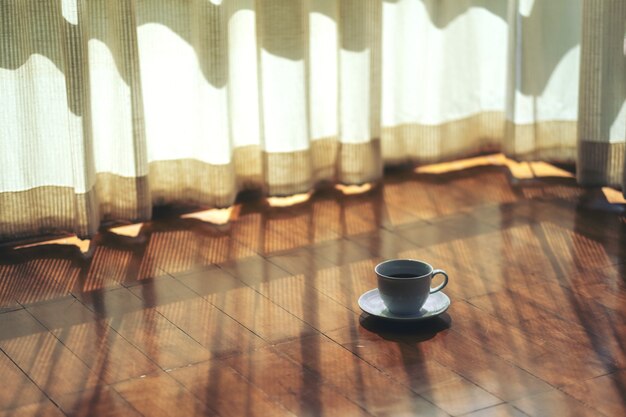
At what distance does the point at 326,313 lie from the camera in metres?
1.70

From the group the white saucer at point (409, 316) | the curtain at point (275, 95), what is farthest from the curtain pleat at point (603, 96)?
the white saucer at point (409, 316)

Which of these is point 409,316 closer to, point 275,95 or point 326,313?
point 326,313

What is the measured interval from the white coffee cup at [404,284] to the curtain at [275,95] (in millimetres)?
670

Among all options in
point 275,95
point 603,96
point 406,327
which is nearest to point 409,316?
point 406,327

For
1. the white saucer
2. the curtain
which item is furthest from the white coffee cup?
the curtain

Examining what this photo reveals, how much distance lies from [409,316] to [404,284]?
0.22ft

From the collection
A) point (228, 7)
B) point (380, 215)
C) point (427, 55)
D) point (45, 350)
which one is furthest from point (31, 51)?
point (427, 55)

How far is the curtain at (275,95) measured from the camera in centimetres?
199

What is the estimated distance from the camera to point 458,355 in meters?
1.54

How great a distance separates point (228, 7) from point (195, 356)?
87 cm

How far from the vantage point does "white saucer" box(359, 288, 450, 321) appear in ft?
5.27

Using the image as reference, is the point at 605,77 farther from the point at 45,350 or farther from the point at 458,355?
the point at 45,350

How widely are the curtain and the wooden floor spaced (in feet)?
0.29

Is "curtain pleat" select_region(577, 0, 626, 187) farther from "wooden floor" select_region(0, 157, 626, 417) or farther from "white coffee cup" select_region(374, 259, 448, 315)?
"white coffee cup" select_region(374, 259, 448, 315)
